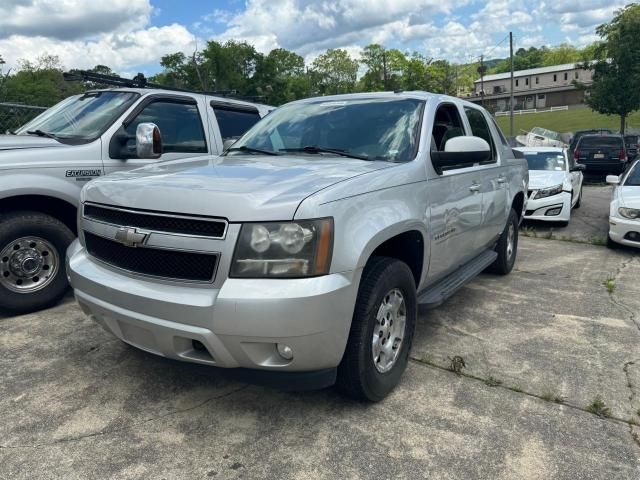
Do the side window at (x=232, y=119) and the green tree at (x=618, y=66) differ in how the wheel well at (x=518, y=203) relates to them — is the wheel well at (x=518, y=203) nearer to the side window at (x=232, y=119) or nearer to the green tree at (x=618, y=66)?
the side window at (x=232, y=119)

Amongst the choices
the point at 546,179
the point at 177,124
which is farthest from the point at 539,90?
the point at 177,124

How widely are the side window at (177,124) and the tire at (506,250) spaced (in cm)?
331

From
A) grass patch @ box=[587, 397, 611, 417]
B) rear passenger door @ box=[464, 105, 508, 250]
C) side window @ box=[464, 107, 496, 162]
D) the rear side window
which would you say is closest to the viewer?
grass patch @ box=[587, 397, 611, 417]

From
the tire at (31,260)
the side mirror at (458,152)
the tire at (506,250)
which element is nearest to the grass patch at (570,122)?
the tire at (506,250)

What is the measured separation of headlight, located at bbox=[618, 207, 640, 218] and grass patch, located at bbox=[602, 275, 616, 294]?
5.31 feet

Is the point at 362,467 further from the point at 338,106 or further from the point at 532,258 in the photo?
the point at 532,258

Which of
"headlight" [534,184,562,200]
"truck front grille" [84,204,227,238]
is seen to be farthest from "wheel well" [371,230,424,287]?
"headlight" [534,184,562,200]

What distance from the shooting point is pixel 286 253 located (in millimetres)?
2396

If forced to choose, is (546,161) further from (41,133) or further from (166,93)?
(41,133)

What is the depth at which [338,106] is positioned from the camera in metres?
4.05

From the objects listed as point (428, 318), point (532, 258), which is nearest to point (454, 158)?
point (428, 318)

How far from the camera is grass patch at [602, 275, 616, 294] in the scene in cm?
542

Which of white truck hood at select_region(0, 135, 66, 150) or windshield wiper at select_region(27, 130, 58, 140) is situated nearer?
white truck hood at select_region(0, 135, 66, 150)

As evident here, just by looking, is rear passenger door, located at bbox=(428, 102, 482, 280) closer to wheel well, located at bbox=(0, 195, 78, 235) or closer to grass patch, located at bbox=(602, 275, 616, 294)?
grass patch, located at bbox=(602, 275, 616, 294)
